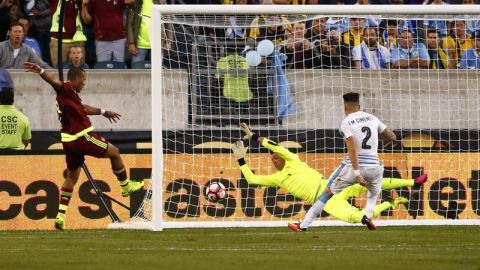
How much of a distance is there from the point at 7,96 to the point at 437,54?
7.08 meters

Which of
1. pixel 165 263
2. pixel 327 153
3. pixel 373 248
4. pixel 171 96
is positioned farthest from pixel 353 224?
pixel 165 263

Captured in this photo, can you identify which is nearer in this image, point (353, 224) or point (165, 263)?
point (165, 263)

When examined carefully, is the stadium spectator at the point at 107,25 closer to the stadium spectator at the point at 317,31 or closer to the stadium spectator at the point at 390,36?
the stadium spectator at the point at 317,31

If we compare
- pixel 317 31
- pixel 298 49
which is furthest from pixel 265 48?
pixel 317 31

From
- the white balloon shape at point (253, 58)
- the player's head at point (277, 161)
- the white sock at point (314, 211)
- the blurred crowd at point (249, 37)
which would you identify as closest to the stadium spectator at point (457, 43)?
the blurred crowd at point (249, 37)

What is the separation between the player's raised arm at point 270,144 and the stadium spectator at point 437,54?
336 cm

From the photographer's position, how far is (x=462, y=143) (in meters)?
22.2

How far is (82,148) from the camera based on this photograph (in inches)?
763

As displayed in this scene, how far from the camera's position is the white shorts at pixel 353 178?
18688 millimetres

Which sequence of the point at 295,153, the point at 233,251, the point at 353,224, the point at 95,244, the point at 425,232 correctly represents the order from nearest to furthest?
the point at 233,251, the point at 95,244, the point at 425,232, the point at 353,224, the point at 295,153

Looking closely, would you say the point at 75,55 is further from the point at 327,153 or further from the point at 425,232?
the point at 425,232

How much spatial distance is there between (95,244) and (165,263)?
2.81m

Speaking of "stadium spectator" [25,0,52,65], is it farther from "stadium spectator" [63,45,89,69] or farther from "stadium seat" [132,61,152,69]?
"stadium seat" [132,61,152,69]

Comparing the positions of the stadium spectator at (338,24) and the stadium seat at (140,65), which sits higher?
the stadium spectator at (338,24)
